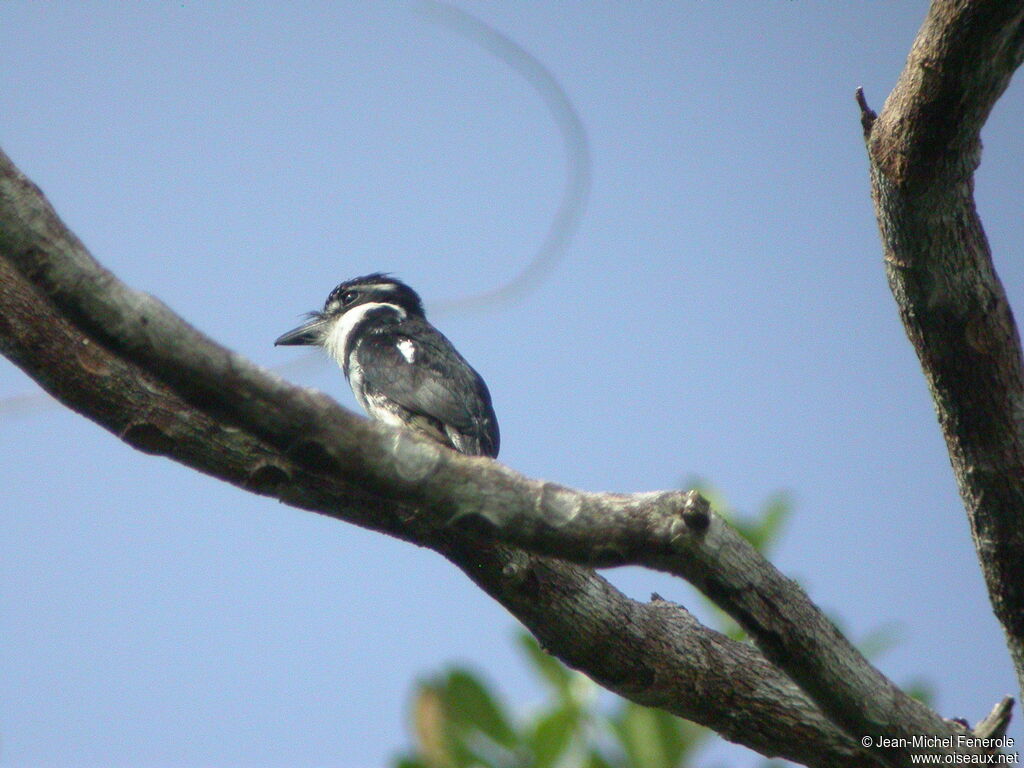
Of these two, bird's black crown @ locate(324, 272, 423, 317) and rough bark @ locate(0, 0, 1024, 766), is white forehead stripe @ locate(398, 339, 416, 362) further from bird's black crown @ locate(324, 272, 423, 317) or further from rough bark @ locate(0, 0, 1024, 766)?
rough bark @ locate(0, 0, 1024, 766)

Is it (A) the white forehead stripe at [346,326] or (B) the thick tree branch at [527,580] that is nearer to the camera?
(B) the thick tree branch at [527,580]

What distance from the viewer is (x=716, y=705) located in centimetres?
337

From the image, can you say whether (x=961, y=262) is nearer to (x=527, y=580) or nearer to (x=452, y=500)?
(x=527, y=580)

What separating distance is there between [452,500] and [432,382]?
3.34m

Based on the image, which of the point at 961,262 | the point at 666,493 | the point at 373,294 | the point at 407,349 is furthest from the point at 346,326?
the point at 666,493

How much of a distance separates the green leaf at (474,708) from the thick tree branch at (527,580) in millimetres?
247

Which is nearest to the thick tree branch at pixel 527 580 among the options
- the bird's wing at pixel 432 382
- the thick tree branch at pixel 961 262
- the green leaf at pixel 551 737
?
the green leaf at pixel 551 737

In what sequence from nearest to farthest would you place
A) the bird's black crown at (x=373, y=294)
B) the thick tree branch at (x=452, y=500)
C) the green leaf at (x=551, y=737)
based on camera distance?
the thick tree branch at (x=452, y=500), the green leaf at (x=551, y=737), the bird's black crown at (x=373, y=294)

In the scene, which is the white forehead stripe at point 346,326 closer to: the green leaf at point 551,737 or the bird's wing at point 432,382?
the bird's wing at point 432,382

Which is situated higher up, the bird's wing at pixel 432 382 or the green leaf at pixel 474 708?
the bird's wing at pixel 432 382

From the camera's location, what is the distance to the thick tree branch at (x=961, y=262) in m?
2.75

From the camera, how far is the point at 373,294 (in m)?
7.18

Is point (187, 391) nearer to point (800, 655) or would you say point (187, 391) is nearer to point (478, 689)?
point (478, 689)

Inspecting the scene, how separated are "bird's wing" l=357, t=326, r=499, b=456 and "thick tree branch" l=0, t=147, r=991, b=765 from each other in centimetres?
224
